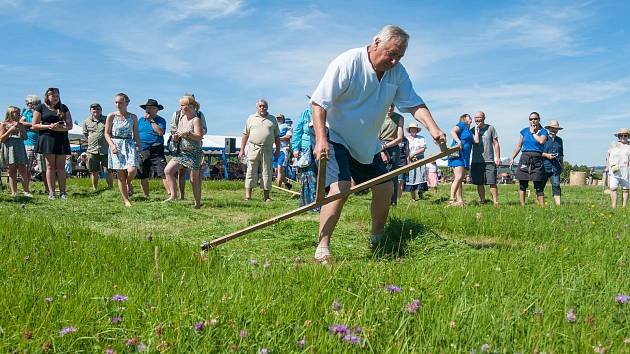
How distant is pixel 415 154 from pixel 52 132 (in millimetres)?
7450

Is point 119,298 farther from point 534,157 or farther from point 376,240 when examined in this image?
point 534,157

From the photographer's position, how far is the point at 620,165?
11.7 meters

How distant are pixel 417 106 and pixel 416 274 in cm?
192

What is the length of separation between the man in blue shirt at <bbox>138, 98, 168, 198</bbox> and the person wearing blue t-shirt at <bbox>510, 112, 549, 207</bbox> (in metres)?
6.74

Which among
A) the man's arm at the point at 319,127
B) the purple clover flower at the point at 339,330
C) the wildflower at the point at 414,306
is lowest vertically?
the purple clover flower at the point at 339,330

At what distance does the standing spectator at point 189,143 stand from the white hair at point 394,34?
546 centimetres

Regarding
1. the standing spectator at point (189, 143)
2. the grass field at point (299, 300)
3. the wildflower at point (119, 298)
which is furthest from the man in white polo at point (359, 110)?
the standing spectator at point (189, 143)

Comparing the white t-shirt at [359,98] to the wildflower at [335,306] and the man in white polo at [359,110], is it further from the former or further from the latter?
the wildflower at [335,306]

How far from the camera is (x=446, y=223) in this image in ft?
20.2

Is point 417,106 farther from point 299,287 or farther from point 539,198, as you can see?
point 539,198

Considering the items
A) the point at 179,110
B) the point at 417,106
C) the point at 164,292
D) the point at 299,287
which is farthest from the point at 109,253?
the point at 179,110

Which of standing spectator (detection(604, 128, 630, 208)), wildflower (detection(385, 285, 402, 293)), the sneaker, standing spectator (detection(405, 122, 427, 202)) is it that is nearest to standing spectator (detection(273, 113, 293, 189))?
standing spectator (detection(405, 122, 427, 202))

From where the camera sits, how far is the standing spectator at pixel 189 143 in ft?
29.9

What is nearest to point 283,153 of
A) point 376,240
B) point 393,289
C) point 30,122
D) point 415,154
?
point 415,154
